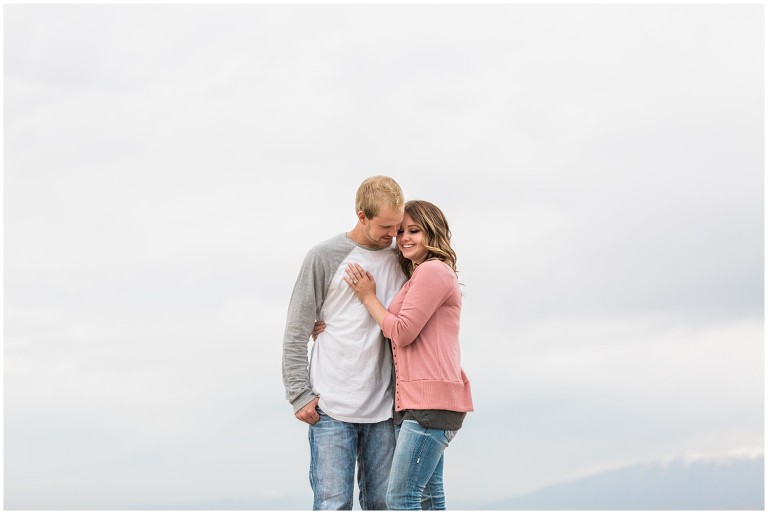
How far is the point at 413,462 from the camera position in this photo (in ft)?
16.3

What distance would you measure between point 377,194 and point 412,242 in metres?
0.38

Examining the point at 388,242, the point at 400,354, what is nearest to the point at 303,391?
the point at 400,354

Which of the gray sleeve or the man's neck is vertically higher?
the man's neck

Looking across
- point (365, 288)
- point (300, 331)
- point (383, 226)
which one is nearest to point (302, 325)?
point (300, 331)

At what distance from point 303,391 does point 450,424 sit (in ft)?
3.45

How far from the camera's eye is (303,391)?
550cm

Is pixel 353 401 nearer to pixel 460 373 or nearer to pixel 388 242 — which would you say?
pixel 460 373

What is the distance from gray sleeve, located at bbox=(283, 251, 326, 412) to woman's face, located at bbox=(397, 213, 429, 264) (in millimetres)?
614

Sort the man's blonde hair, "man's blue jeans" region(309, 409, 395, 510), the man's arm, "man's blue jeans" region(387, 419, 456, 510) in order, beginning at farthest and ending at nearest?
the man's arm → "man's blue jeans" region(309, 409, 395, 510) → the man's blonde hair → "man's blue jeans" region(387, 419, 456, 510)

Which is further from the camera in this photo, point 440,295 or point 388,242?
point 388,242

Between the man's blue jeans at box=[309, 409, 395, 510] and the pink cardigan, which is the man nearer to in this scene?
the man's blue jeans at box=[309, 409, 395, 510]

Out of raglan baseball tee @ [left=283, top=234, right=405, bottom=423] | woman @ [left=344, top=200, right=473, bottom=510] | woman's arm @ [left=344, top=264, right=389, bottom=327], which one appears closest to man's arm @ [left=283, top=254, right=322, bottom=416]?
raglan baseball tee @ [left=283, top=234, right=405, bottom=423]

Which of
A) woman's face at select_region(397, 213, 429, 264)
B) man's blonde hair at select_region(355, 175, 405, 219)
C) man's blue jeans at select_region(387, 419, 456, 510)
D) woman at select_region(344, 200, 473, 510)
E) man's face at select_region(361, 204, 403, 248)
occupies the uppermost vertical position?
man's blonde hair at select_region(355, 175, 405, 219)

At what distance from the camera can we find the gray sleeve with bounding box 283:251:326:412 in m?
5.54
